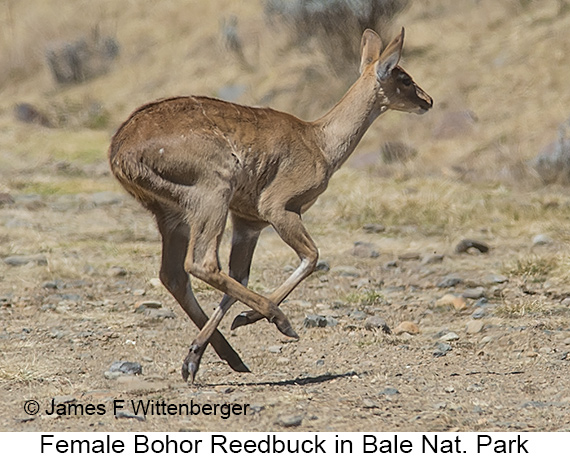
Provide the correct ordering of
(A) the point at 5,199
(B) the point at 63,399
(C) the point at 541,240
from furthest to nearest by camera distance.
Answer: (A) the point at 5,199
(C) the point at 541,240
(B) the point at 63,399

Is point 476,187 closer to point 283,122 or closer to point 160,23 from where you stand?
point 283,122

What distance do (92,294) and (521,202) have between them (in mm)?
6005

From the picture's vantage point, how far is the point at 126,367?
22.2ft

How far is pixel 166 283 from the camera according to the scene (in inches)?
278

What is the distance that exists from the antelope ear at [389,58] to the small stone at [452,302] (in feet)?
7.63

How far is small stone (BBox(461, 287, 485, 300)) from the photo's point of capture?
29.8 feet

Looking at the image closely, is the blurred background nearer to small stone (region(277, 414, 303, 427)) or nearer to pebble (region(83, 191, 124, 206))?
pebble (region(83, 191, 124, 206))

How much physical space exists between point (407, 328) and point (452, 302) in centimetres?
93

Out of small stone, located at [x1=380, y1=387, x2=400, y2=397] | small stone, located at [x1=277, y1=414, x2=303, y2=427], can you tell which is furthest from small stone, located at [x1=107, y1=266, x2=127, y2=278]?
small stone, located at [x1=277, y1=414, x2=303, y2=427]

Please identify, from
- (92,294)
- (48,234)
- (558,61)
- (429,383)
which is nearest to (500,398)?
(429,383)

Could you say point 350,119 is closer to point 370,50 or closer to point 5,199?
point 370,50

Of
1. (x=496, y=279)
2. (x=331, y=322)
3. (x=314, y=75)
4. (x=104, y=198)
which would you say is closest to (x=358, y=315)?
(x=331, y=322)

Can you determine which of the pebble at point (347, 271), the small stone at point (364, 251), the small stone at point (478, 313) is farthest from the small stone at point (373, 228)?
the small stone at point (478, 313)

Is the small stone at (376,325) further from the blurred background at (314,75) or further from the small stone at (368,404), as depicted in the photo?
the blurred background at (314,75)
